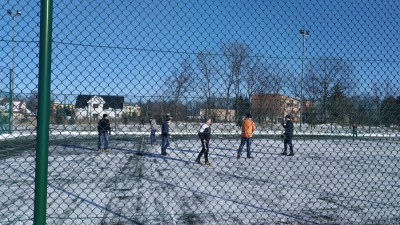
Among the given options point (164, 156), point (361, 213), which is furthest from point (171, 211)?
point (164, 156)

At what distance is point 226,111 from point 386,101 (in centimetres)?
235

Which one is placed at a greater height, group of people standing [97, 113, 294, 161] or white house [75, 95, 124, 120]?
white house [75, 95, 124, 120]

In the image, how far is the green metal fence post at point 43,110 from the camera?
2156 millimetres

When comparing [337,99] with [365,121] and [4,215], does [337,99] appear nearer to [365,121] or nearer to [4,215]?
[365,121]

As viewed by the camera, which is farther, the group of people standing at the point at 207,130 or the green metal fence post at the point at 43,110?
the group of people standing at the point at 207,130

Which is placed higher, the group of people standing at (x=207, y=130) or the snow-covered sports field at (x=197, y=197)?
the group of people standing at (x=207, y=130)

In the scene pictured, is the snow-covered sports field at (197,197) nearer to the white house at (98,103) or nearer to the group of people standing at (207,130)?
the group of people standing at (207,130)

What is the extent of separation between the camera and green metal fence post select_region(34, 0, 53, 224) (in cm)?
216

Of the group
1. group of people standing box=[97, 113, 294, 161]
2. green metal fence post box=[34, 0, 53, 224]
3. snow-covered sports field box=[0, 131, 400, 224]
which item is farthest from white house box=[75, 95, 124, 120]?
snow-covered sports field box=[0, 131, 400, 224]

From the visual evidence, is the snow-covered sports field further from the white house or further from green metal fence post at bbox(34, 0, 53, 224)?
green metal fence post at bbox(34, 0, 53, 224)

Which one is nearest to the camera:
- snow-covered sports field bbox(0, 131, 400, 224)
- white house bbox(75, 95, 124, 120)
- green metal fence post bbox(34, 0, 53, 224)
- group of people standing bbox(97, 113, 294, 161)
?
green metal fence post bbox(34, 0, 53, 224)

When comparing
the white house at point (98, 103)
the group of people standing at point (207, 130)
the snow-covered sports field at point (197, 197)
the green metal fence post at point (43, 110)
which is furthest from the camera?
the group of people standing at point (207, 130)

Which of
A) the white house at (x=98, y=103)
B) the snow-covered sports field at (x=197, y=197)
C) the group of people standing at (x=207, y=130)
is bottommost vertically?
the snow-covered sports field at (x=197, y=197)

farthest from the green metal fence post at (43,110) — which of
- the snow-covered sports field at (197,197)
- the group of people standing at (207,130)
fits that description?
the group of people standing at (207,130)
